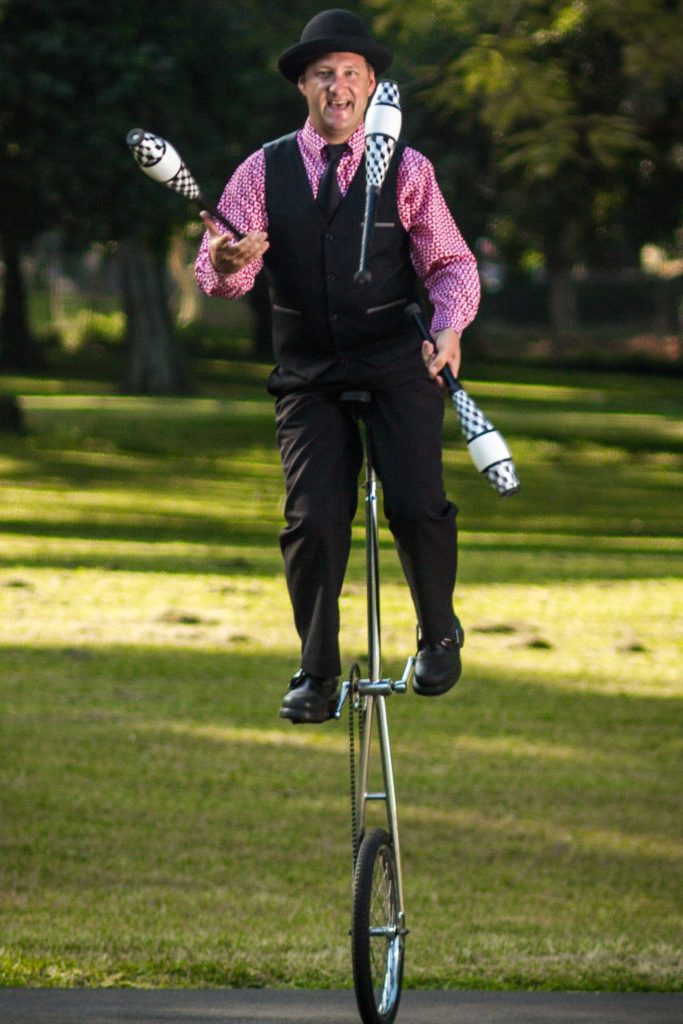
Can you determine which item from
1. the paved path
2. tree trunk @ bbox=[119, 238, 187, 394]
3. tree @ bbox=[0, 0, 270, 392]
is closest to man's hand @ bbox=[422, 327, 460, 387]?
the paved path

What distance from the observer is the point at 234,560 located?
1703 cm

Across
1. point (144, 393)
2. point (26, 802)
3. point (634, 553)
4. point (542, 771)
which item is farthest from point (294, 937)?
point (144, 393)

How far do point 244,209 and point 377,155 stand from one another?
0.46 meters

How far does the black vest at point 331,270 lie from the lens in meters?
5.25

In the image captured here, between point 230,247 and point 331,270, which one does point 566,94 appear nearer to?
point 331,270

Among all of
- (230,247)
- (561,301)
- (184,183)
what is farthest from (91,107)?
(561,301)

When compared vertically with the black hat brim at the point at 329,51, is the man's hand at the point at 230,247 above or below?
below

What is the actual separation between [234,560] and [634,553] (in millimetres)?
4129

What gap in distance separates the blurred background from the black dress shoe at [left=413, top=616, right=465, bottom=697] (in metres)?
9.99

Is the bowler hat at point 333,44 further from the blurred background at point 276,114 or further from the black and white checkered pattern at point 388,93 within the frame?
the blurred background at point 276,114

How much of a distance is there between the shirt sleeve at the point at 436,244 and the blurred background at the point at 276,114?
979 centimetres

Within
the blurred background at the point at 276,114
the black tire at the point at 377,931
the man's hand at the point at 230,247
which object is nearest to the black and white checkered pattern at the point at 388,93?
the man's hand at the point at 230,247

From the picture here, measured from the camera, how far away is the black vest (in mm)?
5254

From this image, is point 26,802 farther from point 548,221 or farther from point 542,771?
point 548,221
